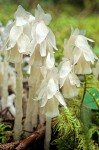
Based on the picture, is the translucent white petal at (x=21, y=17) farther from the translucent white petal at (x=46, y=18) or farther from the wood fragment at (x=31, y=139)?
the wood fragment at (x=31, y=139)

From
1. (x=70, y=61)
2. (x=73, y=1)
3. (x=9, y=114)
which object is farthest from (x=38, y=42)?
(x=73, y=1)

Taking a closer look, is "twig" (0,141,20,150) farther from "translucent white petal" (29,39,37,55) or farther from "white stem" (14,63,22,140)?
"translucent white petal" (29,39,37,55)

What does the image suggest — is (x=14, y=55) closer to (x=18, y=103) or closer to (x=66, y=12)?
(x=18, y=103)

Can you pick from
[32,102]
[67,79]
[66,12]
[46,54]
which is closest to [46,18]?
[46,54]

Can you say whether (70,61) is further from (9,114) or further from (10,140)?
(9,114)

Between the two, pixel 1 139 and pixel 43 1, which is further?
pixel 43 1

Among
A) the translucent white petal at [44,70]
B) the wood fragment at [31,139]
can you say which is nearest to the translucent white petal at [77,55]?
the translucent white petal at [44,70]

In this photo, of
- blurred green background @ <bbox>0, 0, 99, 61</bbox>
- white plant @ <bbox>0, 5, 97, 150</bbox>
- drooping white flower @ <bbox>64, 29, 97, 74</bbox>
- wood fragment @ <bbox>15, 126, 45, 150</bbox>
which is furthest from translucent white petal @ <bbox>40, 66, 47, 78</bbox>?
blurred green background @ <bbox>0, 0, 99, 61</bbox>
